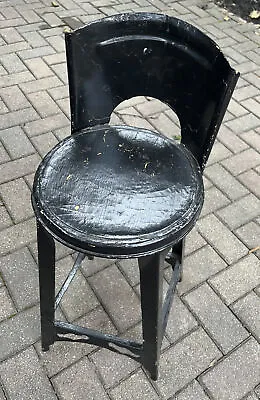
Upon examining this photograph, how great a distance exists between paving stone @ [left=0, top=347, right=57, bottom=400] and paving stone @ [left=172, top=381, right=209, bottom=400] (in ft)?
1.97

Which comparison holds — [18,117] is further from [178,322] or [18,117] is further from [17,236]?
[178,322]

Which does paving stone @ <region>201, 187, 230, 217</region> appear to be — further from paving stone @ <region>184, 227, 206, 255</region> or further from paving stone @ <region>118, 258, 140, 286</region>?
paving stone @ <region>118, 258, 140, 286</region>

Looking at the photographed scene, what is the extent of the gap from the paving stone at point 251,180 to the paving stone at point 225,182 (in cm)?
5

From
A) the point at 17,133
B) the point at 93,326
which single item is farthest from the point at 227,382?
the point at 17,133

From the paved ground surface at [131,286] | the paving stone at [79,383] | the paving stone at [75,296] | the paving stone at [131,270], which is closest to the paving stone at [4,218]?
the paved ground surface at [131,286]

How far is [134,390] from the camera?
2.08m

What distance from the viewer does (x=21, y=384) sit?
81.7 inches

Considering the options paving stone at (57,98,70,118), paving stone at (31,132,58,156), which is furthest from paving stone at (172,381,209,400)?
paving stone at (57,98,70,118)

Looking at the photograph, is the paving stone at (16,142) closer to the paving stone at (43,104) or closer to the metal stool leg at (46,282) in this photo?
the paving stone at (43,104)

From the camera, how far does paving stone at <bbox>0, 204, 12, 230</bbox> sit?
2.77 m

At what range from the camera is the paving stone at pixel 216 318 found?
90.7 inches

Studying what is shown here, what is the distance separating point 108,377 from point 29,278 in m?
0.73

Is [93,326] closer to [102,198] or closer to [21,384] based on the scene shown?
[21,384]

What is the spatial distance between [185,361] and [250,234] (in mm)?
1028
